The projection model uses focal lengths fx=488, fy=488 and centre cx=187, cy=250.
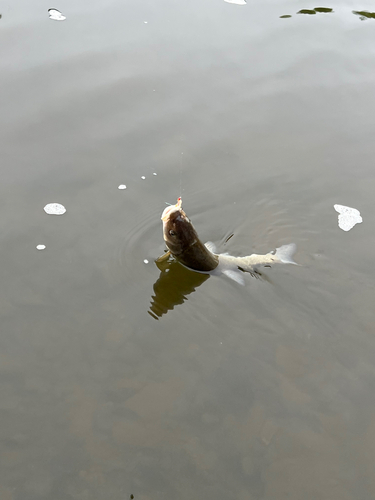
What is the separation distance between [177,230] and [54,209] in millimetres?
1468

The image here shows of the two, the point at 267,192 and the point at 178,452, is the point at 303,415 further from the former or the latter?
the point at 267,192

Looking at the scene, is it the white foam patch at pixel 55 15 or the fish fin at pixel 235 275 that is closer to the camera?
the fish fin at pixel 235 275

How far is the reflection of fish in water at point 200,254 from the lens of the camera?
14.6 feet

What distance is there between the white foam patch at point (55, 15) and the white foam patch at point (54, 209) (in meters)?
4.28

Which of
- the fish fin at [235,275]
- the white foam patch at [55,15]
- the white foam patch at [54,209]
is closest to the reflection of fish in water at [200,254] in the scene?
the fish fin at [235,275]

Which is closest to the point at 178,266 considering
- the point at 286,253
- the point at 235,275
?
the point at 235,275

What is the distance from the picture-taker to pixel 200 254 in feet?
15.5

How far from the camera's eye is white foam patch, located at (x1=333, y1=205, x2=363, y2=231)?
540 centimetres

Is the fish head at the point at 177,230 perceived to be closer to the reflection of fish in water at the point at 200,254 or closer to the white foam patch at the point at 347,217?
→ the reflection of fish in water at the point at 200,254

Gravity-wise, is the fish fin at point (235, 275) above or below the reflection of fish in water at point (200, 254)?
below

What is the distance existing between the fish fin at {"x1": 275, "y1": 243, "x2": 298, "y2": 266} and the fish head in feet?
3.27

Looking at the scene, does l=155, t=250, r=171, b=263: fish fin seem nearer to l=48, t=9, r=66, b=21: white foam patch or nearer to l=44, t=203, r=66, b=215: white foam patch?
l=44, t=203, r=66, b=215: white foam patch

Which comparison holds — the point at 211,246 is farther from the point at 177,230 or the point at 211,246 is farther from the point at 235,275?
the point at 177,230

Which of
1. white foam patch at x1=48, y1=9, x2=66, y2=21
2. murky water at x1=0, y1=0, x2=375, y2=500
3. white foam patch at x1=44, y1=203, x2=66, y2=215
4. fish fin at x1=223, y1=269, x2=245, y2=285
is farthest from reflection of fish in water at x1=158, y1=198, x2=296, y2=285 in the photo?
white foam patch at x1=48, y1=9, x2=66, y2=21
